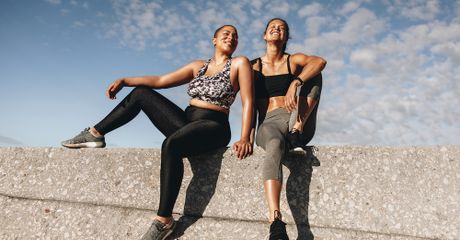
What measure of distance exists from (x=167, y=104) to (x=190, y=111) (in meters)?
0.24

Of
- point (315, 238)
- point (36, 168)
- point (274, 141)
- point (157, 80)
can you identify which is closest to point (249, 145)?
point (274, 141)

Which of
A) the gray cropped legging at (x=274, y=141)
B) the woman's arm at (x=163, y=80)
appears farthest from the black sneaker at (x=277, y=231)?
the woman's arm at (x=163, y=80)

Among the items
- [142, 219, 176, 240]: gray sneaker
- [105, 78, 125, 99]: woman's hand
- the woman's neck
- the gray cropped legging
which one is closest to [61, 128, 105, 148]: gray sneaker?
[105, 78, 125, 99]: woman's hand

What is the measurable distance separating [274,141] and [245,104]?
2.05ft

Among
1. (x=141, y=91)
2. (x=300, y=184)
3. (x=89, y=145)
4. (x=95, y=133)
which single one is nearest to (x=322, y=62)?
(x=300, y=184)

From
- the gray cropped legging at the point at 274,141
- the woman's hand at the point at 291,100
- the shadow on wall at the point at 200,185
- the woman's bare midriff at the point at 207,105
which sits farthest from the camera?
the woman's bare midriff at the point at 207,105

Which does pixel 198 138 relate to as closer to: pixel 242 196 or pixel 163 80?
pixel 242 196

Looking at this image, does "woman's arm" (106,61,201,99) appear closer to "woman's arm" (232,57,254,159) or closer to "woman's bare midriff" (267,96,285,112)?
"woman's arm" (232,57,254,159)

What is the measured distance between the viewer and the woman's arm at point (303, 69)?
345 centimetres

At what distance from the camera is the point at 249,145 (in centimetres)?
355

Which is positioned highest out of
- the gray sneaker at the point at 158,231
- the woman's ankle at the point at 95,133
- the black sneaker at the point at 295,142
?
the black sneaker at the point at 295,142

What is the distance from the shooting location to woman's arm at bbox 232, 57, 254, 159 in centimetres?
352

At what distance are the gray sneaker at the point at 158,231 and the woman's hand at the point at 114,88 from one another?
1572 millimetres

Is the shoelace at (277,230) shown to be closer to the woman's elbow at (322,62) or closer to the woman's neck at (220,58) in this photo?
the woman's elbow at (322,62)
